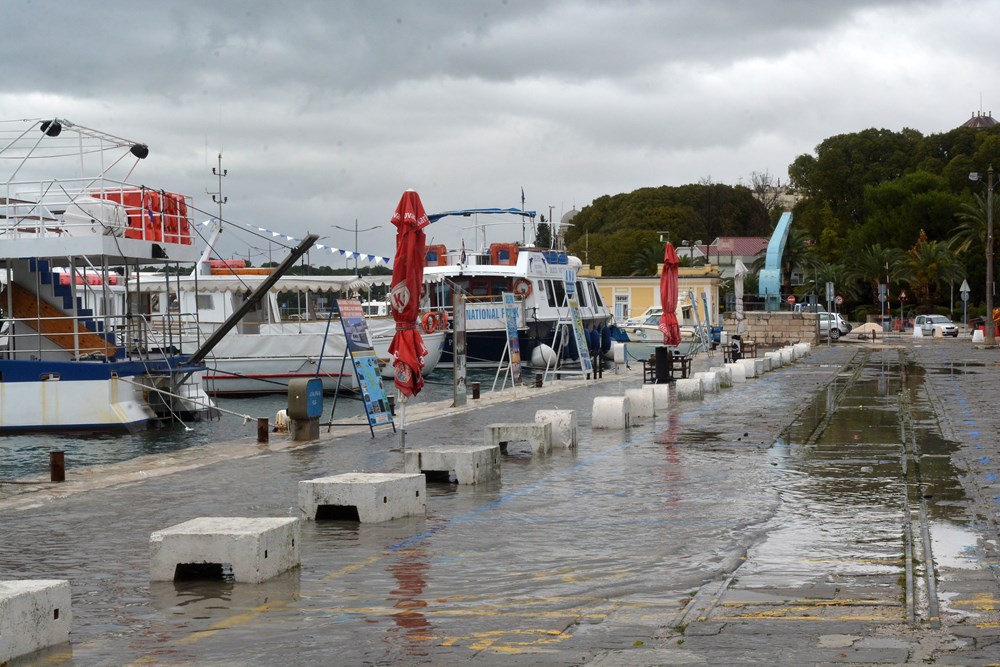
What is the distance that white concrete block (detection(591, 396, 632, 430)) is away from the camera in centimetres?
1903

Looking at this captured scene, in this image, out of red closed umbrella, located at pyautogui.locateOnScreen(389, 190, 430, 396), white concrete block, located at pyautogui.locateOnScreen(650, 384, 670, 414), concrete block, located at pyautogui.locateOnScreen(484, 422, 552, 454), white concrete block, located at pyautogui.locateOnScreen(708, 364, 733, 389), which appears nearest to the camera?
concrete block, located at pyautogui.locateOnScreen(484, 422, 552, 454)

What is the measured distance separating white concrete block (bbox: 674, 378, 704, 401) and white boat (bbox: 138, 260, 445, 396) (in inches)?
471

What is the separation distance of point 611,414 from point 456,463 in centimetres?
671

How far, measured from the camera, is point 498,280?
161ft

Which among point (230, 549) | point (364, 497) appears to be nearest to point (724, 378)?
point (364, 497)

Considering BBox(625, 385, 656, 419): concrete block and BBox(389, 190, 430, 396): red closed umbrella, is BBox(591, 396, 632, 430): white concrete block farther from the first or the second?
BBox(389, 190, 430, 396): red closed umbrella

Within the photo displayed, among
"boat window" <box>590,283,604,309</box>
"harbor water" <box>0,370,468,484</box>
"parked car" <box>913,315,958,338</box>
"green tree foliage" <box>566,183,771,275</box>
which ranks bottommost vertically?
"harbor water" <box>0,370,468,484</box>

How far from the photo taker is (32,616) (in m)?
6.25

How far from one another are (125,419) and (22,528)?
14265 millimetres

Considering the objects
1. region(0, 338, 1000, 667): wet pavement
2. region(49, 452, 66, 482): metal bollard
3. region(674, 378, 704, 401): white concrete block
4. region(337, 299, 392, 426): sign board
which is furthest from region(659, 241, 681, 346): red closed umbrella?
region(49, 452, 66, 482): metal bollard

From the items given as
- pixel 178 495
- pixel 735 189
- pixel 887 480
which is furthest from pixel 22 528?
pixel 735 189

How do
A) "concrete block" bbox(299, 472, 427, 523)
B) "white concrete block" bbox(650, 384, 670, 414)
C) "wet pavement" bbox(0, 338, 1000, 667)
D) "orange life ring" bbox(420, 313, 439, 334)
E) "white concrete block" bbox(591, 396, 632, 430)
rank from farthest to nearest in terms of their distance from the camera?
"orange life ring" bbox(420, 313, 439, 334) → "white concrete block" bbox(650, 384, 670, 414) → "white concrete block" bbox(591, 396, 632, 430) → "concrete block" bbox(299, 472, 427, 523) → "wet pavement" bbox(0, 338, 1000, 667)

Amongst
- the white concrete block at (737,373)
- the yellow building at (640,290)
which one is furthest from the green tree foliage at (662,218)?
the white concrete block at (737,373)

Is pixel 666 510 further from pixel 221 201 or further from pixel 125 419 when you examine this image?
pixel 221 201
